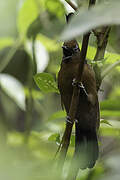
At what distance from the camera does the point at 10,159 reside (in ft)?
1.54

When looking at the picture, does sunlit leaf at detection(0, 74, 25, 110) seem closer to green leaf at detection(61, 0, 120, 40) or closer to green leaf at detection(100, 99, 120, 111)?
green leaf at detection(100, 99, 120, 111)

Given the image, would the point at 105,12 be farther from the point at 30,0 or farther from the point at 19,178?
the point at 30,0

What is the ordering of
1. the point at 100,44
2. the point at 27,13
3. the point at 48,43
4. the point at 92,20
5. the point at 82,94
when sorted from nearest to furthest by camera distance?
the point at 92,20, the point at 100,44, the point at 27,13, the point at 82,94, the point at 48,43

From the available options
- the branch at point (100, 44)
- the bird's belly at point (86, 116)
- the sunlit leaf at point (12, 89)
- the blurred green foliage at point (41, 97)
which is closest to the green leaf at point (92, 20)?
the blurred green foliage at point (41, 97)

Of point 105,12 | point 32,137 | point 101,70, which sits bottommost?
point 32,137

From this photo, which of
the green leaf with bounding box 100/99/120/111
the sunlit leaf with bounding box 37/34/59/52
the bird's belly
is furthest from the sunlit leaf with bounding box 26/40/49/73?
the green leaf with bounding box 100/99/120/111

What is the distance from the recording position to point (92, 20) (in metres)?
0.39

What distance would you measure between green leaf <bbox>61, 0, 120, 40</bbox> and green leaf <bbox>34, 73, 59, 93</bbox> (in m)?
0.44

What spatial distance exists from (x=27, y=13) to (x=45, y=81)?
69 centimetres

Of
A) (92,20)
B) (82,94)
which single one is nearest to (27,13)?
(82,94)

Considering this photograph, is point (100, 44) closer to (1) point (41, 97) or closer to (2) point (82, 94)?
(2) point (82, 94)

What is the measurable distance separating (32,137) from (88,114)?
278 millimetres

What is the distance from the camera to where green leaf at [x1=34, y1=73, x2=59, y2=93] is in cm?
86

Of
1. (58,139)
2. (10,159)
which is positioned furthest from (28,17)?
(10,159)
